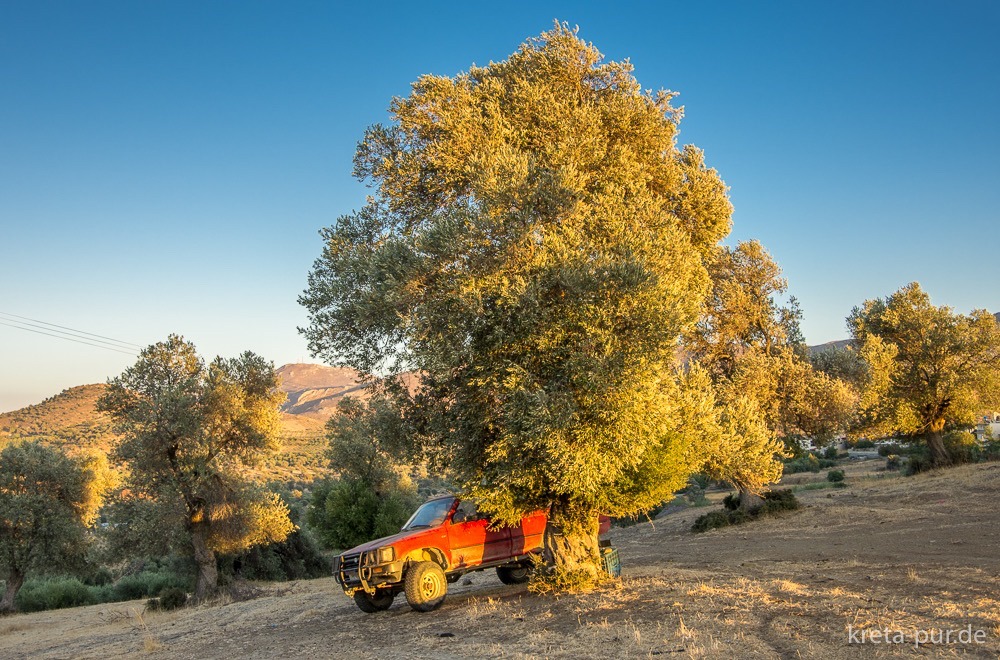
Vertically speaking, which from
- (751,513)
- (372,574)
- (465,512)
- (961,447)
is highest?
(465,512)

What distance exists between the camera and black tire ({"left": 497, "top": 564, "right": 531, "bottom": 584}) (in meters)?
15.4

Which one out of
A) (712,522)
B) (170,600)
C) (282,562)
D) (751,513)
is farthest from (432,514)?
(282,562)

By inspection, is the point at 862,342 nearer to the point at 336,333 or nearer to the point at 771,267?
the point at 771,267

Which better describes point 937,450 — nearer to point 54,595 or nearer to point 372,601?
point 372,601

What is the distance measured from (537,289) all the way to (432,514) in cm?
585

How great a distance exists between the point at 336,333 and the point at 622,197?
691 cm

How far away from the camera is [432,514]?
14.0 m

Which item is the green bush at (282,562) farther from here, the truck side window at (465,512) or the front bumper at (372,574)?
the truck side window at (465,512)

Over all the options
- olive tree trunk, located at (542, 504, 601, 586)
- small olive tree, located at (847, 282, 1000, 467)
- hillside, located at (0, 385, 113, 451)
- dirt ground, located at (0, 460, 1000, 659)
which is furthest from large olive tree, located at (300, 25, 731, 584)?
hillside, located at (0, 385, 113, 451)

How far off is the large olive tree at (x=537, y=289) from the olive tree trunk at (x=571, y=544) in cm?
4

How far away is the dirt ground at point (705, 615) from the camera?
7.35 m

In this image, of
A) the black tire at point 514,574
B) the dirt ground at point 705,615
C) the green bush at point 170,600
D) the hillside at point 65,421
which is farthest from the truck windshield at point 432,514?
the hillside at point 65,421

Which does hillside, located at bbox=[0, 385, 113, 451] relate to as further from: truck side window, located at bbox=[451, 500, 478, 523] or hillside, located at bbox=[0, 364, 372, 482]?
truck side window, located at bbox=[451, 500, 478, 523]

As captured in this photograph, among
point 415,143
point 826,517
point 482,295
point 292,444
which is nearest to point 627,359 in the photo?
point 482,295
